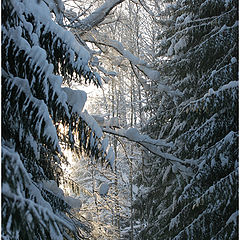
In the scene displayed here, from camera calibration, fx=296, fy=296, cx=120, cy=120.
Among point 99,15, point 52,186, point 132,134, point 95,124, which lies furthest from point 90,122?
point 99,15

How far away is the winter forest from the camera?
2.30 meters

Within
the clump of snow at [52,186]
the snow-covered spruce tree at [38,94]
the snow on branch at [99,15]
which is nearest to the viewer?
the snow-covered spruce tree at [38,94]

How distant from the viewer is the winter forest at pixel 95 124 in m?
2.30

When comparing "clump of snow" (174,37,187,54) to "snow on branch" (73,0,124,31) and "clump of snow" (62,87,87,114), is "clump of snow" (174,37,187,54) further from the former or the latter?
"clump of snow" (62,87,87,114)

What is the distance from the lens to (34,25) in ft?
8.77

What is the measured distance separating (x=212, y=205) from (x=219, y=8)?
3671 millimetres

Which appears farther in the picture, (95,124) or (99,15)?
(99,15)

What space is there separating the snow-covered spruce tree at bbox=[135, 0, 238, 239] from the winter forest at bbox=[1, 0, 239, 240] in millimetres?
19

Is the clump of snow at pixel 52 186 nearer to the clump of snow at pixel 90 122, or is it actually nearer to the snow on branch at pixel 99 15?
the clump of snow at pixel 90 122

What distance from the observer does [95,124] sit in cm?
291

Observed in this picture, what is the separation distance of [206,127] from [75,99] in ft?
10.6

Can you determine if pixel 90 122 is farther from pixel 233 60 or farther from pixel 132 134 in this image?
pixel 233 60

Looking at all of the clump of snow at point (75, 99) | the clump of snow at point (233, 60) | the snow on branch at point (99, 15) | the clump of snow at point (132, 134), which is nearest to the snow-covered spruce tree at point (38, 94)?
the clump of snow at point (75, 99)

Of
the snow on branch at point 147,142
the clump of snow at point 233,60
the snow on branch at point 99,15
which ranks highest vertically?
the snow on branch at point 99,15
